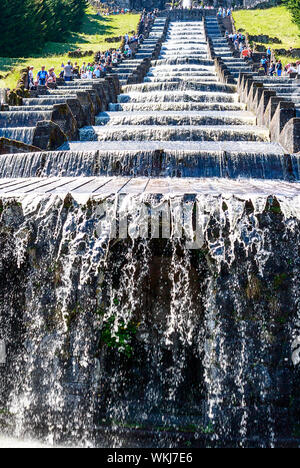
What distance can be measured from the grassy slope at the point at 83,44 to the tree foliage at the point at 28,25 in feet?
3.38

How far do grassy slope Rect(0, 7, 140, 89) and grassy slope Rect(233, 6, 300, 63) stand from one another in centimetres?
1150

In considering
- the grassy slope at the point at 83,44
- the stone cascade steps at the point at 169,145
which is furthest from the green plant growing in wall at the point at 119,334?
the grassy slope at the point at 83,44

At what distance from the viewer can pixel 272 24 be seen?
164ft

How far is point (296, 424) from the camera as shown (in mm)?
6312

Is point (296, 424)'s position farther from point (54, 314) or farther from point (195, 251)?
point (54, 314)

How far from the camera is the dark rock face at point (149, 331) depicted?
629 cm

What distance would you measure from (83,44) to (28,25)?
19.2 feet

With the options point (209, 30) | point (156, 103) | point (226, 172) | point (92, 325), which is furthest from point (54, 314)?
point (209, 30)

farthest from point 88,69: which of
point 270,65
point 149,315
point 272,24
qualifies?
point 272,24

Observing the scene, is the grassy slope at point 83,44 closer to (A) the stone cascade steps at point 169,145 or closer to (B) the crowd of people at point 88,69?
(B) the crowd of people at point 88,69

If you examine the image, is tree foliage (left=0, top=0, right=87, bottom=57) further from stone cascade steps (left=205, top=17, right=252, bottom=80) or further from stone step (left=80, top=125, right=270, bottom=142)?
stone step (left=80, top=125, right=270, bottom=142)

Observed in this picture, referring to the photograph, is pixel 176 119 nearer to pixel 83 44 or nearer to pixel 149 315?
pixel 149 315

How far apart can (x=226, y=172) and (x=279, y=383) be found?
12.5ft

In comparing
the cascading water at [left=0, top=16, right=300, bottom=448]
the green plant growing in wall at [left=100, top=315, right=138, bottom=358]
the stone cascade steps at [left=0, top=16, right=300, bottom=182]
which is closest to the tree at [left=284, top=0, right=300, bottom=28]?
the stone cascade steps at [left=0, top=16, right=300, bottom=182]
